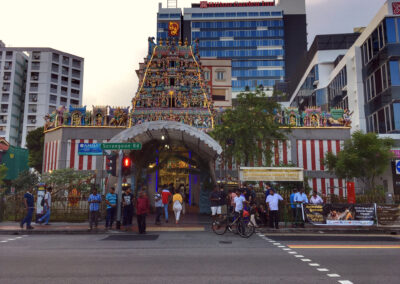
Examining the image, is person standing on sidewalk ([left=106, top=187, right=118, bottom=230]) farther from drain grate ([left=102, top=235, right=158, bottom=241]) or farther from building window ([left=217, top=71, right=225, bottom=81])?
building window ([left=217, top=71, right=225, bottom=81])

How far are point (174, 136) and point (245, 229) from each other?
9457mm

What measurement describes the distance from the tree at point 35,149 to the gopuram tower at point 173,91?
24902mm

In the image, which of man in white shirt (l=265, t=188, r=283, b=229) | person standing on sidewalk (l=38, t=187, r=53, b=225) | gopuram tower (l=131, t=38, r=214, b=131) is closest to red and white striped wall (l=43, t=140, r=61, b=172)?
gopuram tower (l=131, t=38, r=214, b=131)

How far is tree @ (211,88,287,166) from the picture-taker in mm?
22438

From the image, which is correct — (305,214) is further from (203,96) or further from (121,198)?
(203,96)

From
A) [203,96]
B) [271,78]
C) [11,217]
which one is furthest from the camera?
[271,78]

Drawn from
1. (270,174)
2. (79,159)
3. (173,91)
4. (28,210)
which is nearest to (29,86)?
(79,159)

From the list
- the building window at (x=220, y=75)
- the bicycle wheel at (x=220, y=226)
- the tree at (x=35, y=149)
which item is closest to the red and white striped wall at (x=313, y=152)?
the bicycle wheel at (x=220, y=226)

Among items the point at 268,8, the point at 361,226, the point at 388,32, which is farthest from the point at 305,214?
the point at 268,8

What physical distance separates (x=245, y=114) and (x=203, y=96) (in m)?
9.46

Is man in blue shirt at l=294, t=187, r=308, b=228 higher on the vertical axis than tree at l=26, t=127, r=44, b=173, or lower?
lower

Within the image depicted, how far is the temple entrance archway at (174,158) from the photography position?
62.4ft

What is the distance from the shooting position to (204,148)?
21047 mm

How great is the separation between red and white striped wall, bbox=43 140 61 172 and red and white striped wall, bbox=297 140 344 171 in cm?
2161
